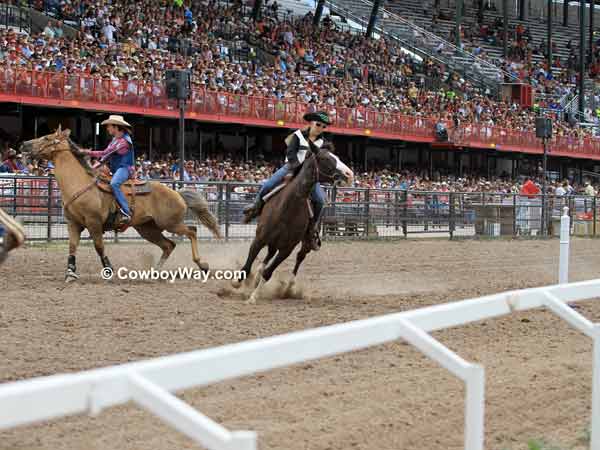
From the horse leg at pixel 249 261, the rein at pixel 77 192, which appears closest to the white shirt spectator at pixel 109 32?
the rein at pixel 77 192

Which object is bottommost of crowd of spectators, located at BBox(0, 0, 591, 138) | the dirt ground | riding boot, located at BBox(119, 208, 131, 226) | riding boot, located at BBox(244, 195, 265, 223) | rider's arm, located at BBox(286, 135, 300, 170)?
the dirt ground

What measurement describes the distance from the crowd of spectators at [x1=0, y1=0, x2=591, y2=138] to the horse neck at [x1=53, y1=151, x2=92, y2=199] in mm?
14808

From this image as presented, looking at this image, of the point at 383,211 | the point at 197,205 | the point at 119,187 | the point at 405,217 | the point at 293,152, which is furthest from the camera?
the point at 405,217

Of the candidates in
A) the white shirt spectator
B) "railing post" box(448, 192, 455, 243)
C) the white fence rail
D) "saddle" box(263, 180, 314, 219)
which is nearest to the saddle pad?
"saddle" box(263, 180, 314, 219)

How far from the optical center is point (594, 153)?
5081cm

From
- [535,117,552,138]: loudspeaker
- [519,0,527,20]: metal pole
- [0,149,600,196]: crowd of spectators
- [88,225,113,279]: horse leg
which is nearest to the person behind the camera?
[88,225,113,279]: horse leg

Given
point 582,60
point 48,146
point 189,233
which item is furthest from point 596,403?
point 582,60

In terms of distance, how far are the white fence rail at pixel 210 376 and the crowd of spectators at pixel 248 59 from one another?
2495 cm

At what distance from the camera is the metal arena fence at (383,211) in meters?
20.1

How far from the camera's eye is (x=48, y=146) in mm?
13336

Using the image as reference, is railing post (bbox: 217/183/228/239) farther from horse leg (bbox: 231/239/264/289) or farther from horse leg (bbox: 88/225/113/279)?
horse leg (bbox: 231/239/264/289)

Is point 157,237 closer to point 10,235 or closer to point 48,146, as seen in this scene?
point 48,146

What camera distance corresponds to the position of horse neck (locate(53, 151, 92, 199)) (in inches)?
524

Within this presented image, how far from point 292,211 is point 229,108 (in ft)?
72.5
